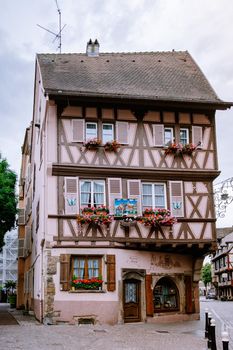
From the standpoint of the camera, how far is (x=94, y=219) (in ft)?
69.4

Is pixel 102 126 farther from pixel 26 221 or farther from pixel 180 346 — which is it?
pixel 26 221

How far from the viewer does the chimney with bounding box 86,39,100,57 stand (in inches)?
1105

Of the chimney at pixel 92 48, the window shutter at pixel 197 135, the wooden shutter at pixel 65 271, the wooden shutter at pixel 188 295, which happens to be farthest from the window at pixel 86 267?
the chimney at pixel 92 48

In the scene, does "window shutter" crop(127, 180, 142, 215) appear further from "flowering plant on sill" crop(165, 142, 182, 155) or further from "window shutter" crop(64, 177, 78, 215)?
"window shutter" crop(64, 177, 78, 215)

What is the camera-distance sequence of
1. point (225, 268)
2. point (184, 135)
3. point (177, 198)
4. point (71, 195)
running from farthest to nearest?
point (225, 268) < point (184, 135) < point (177, 198) < point (71, 195)

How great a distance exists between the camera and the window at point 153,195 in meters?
22.5

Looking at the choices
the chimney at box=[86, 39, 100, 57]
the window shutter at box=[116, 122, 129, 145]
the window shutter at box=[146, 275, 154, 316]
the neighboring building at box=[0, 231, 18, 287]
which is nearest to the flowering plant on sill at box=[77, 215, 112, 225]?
the window shutter at box=[146, 275, 154, 316]

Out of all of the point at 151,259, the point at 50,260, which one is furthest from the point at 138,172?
the point at 50,260

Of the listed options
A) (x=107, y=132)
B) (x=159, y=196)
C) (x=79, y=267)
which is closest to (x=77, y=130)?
(x=107, y=132)

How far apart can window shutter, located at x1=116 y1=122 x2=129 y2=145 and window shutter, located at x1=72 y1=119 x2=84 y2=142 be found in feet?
4.96

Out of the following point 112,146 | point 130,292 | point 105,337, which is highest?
point 112,146

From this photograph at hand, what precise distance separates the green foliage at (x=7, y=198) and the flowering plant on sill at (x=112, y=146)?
5.04 meters

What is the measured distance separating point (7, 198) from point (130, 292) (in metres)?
6.82

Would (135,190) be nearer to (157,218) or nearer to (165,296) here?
(157,218)
